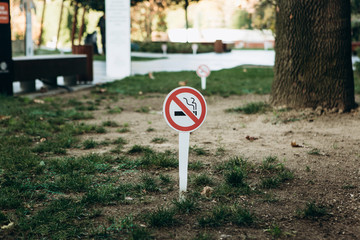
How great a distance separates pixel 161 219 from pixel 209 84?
1036 centimetres

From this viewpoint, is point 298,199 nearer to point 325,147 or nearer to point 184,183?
point 184,183

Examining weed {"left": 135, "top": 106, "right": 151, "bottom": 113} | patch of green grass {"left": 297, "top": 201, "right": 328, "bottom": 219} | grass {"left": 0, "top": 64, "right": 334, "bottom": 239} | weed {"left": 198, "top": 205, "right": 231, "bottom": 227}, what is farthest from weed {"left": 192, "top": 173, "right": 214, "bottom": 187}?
weed {"left": 135, "top": 106, "right": 151, "bottom": 113}

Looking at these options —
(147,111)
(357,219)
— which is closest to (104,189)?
(357,219)

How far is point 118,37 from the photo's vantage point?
16.4 metres

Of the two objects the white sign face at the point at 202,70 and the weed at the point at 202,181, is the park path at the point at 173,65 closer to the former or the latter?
the white sign face at the point at 202,70

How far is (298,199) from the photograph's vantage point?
4184 millimetres

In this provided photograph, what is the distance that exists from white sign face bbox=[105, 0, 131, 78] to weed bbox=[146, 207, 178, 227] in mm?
13140

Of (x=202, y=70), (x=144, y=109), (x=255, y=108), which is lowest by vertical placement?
(x=144, y=109)

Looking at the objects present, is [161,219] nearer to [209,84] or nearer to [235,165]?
[235,165]

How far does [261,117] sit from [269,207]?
13.3 feet

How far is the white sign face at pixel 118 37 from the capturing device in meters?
16.2

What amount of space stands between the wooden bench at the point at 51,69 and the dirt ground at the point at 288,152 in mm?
2545

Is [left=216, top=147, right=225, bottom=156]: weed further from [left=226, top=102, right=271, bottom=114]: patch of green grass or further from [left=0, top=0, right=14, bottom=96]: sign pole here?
[left=0, top=0, right=14, bottom=96]: sign pole

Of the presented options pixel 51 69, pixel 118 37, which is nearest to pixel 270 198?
pixel 51 69
